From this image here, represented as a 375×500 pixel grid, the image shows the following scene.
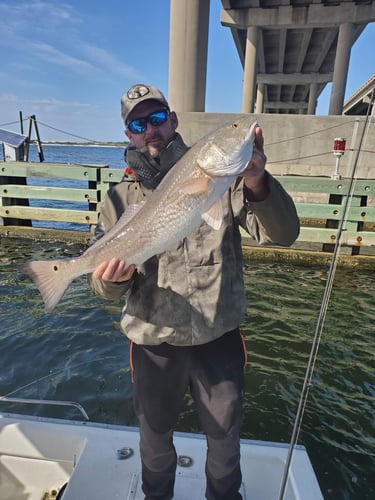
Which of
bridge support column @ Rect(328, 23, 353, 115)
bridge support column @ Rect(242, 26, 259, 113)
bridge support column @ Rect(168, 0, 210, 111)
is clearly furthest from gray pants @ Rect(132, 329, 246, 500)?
bridge support column @ Rect(242, 26, 259, 113)

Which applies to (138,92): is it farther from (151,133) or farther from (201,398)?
(201,398)

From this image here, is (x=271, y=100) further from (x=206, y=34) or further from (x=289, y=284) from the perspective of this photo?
(x=289, y=284)

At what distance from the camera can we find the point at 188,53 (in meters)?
13.2

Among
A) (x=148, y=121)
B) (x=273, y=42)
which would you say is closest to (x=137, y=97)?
(x=148, y=121)

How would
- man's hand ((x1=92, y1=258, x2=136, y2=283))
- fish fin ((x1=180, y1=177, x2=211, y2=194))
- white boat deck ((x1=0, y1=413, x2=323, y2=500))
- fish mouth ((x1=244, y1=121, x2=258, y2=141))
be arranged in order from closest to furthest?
1. fish mouth ((x1=244, y1=121, x2=258, y2=141))
2. fish fin ((x1=180, y1=177, x2=211, y2=194))
3. man's hand ((x1=92, y1=258, x2=136, y2=283))
4. white boat deck ((x1=0, y1=413, x2=323, y2=500))

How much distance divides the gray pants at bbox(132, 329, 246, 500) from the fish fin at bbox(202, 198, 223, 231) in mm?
736

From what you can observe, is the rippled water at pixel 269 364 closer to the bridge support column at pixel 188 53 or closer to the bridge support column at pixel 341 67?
the bridge support column at pixel 188 53

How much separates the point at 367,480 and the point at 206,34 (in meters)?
13.8

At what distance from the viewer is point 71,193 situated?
11.1m

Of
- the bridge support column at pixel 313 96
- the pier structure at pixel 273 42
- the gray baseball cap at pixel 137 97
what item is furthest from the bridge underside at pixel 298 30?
the gray baseball cap at pixel 137 97

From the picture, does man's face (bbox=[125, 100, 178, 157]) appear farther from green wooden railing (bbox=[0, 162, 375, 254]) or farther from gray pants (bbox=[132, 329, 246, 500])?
green wooden railing (bbox=[0, 162, 375, 254])

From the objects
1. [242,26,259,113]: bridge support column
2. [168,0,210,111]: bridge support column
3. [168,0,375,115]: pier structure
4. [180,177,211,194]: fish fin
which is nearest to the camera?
[180,177,211,194]: fish fin

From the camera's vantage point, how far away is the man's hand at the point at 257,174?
6.63 ft

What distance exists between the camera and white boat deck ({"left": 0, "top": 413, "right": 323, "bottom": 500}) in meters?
2.62
